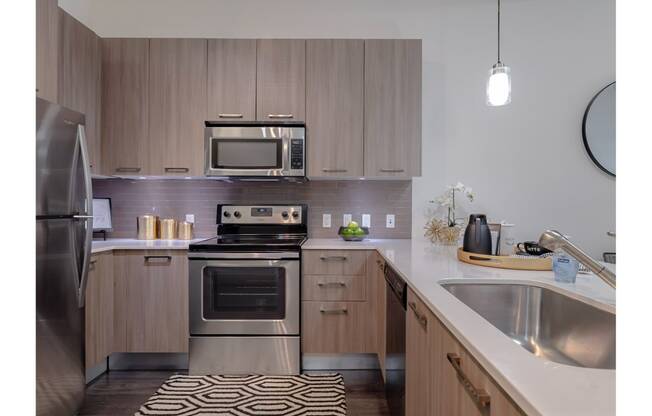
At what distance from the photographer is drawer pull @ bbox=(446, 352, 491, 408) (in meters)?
0.72

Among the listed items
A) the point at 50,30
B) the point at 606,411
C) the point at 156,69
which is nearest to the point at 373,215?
the point at 156,69

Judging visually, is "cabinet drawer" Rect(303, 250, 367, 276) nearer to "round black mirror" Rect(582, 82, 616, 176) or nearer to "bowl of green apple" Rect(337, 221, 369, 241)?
"bowl of green apple" Rect(337, 221, 369, 241)

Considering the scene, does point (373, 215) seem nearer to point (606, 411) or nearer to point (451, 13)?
point (451, 13)

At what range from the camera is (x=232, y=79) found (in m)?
2.73

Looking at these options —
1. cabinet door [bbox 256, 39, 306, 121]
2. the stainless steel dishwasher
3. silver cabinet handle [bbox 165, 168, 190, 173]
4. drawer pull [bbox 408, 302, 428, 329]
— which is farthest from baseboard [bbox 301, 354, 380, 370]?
cabinet door [bbox 256, 39, 306, 121]

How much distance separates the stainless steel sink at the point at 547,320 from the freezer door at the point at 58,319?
1.73 meters

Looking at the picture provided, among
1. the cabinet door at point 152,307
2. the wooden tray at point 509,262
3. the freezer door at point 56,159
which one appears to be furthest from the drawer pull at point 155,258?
the wooden tray at point 509,262

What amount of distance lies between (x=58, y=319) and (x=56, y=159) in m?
0.75

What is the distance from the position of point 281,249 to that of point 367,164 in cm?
89

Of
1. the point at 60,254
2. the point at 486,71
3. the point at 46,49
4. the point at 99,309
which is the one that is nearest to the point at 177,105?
the point at 46,49

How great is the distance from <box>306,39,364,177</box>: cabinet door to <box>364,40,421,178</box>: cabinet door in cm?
7

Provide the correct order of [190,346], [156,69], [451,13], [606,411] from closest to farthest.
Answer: [606,411] → [190,346] → [156,69] → [451,13]

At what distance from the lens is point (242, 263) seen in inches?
97.2

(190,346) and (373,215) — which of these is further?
(373,215)
